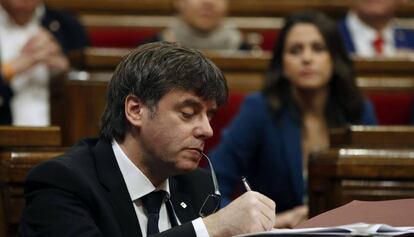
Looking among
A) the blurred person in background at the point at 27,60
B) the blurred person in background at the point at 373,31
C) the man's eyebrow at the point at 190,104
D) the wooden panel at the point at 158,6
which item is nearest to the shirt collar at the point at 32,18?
the blurred person in background at the point at 27,60

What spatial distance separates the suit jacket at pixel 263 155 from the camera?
94.3 inches

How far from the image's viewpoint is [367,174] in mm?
1828

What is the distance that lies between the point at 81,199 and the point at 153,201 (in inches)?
5.0

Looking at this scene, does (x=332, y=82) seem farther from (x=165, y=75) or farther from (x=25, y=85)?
(x=165, y=75)

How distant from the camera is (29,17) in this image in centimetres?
311

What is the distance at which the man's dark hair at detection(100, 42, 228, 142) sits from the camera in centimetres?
136

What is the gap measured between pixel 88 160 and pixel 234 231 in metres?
0.30

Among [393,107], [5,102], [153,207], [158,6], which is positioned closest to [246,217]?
[153,207]

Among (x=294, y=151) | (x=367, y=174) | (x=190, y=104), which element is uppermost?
(x=190, y=104)

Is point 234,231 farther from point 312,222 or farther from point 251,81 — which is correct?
point 251,81

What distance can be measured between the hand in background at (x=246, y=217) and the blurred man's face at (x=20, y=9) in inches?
77.8

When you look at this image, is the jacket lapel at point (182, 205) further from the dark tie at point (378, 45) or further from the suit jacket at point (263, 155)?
the dark tie at point (378, 45)

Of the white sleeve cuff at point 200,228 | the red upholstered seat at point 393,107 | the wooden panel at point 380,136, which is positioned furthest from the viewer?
the red upholstered seat at point 393,107

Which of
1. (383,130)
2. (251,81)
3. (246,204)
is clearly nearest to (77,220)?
(246,204)
